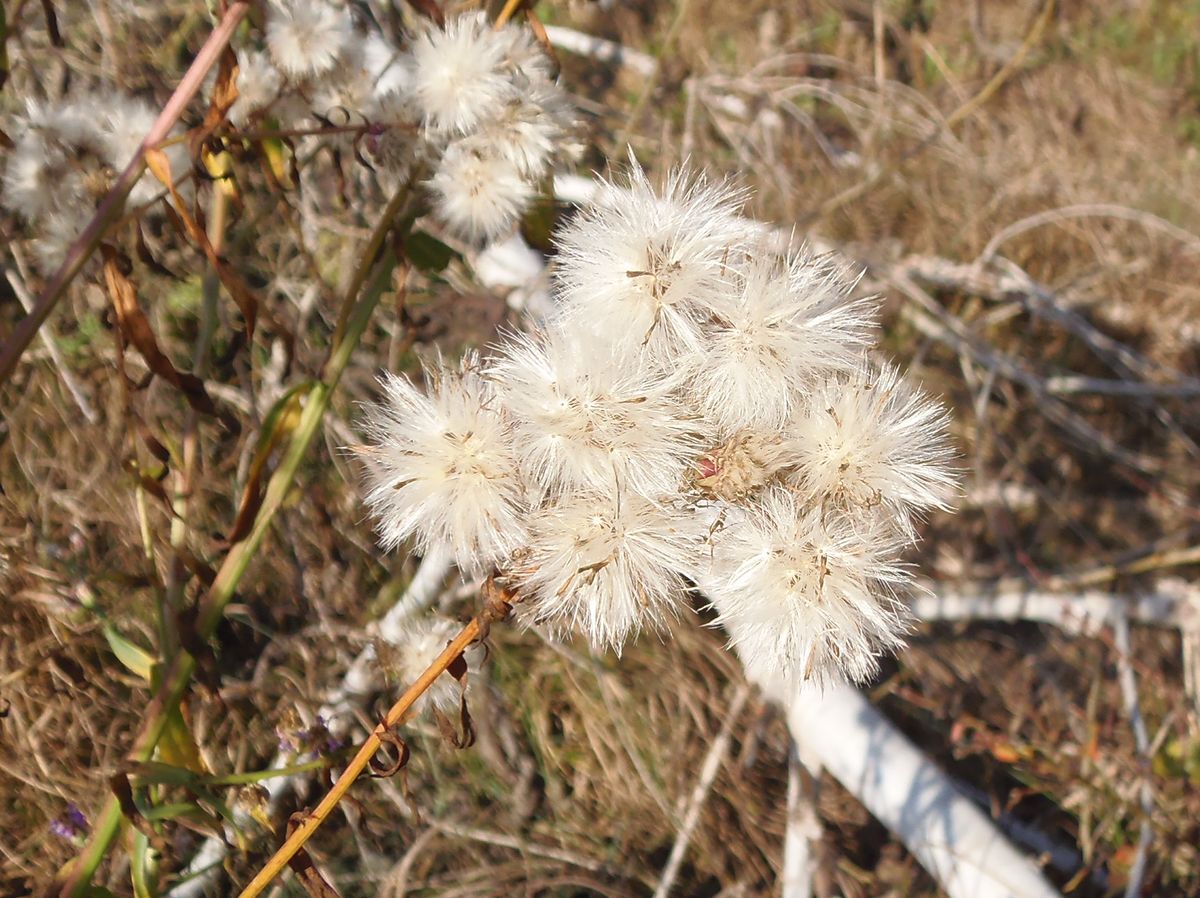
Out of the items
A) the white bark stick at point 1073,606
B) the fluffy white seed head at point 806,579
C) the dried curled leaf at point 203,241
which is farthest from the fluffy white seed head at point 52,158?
the white bark stick at point 1073,606

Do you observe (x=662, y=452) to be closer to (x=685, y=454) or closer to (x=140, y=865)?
(x=685, y=454)

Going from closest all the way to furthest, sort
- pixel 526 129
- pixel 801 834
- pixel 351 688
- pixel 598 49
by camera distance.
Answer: pixel 526 129 → pixel 351 688 → pixel 801 834 → pixel 598 49

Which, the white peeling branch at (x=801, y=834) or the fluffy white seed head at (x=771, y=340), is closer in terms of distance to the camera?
the fluffy white seed head at (x=771, y=340)

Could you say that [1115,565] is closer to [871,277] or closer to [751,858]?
[871,277]

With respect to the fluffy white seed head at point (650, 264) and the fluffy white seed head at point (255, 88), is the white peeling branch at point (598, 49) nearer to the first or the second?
the fluffy white seed head at point (255, 88)

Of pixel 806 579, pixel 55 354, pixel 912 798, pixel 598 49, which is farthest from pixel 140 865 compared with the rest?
pixel 598 49

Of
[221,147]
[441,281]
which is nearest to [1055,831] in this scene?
[441,281]

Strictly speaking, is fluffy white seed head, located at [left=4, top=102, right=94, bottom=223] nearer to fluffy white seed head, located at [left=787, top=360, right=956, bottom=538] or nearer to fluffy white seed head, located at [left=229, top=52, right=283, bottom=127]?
fluffy white seed head, located at [left=229, top=52, right=283, bottom=127]
